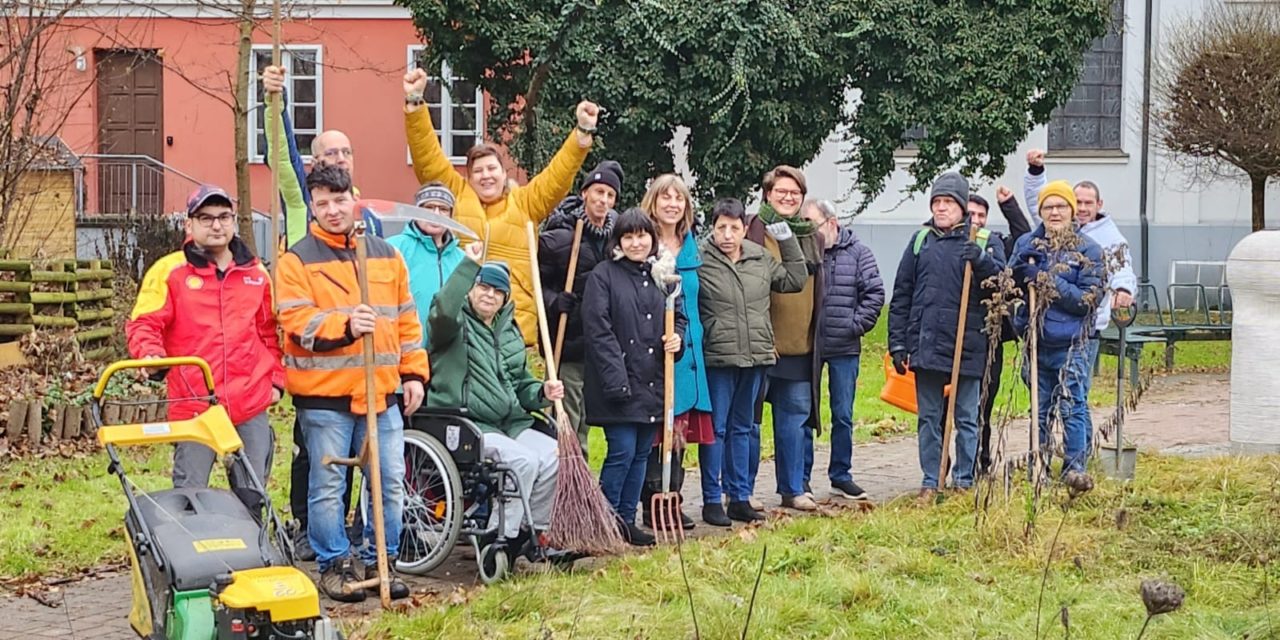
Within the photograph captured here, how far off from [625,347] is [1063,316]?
108 inches

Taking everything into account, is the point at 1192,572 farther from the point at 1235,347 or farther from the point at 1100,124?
the point at 1100,124

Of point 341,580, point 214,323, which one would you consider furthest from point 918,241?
point 214,323

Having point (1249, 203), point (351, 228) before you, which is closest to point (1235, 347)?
point (351, 228)

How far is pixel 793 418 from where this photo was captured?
942 cm

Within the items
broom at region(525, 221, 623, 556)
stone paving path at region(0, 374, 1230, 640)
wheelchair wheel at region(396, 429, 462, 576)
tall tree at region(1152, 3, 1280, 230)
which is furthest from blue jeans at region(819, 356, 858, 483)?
tall tree at region(1152, 3, 1280, 230)

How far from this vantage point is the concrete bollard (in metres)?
10.3

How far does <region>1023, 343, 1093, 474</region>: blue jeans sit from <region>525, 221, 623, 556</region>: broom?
2.71 m

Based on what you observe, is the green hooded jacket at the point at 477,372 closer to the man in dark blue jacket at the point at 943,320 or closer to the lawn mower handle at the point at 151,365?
the lawn mower handle at the point at 151,365

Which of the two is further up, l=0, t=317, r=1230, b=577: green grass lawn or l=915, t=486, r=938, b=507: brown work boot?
l=915, t=486, r=938, b=507: brown work boot

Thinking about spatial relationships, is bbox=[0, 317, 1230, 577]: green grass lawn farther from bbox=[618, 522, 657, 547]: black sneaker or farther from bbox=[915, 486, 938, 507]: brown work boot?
bbox=[618, 522, 657, 547]: black sneaker

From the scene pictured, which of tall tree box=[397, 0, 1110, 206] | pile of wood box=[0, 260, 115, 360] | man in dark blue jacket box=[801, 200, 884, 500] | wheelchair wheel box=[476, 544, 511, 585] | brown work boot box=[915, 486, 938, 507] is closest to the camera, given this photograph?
wheelchair wheel box=[476, 544, 511, 585]

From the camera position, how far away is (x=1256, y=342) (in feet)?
34.3

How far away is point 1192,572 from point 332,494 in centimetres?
373

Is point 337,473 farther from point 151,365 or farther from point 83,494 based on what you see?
point 83,494
